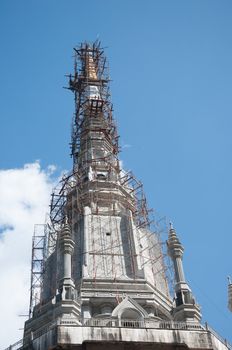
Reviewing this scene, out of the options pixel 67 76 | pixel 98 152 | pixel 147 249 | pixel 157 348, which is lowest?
pixel 157 348

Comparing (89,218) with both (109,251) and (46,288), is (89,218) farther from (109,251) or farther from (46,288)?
(46,288)

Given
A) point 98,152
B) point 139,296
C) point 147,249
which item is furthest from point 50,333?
point 98,152

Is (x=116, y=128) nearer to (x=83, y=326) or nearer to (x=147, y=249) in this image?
(x=147, y=249)

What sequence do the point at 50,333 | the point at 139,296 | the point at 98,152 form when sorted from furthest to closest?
the point at 98,152 → the point at 139,296 → the point at 50,333

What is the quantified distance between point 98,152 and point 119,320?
77.6ft

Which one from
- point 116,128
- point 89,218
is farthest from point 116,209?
point 116,128

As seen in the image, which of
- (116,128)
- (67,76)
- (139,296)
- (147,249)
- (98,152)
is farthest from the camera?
(67,76)

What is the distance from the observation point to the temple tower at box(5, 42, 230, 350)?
101ft

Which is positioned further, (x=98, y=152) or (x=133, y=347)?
(x=98, y=152)

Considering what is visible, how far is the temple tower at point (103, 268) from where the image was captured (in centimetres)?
3073

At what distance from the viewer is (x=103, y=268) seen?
39.8 m

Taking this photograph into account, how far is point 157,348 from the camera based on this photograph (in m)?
30.6

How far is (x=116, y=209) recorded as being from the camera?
4581cm

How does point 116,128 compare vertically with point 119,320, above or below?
above
